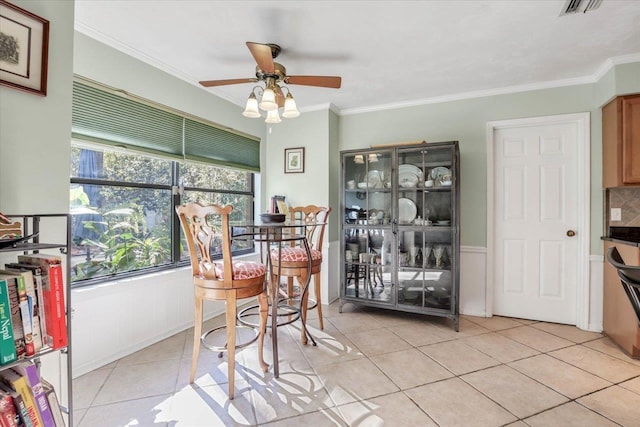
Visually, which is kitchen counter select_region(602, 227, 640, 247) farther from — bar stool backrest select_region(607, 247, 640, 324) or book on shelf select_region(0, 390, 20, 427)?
book on shelf select_region(0, 390, 20, 427)

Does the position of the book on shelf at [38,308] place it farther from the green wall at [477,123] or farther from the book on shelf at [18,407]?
the green wall at [477,123]

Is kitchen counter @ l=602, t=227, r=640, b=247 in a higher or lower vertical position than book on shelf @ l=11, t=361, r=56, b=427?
higher

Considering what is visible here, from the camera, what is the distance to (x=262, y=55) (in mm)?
1818

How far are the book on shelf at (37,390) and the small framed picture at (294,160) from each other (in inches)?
120

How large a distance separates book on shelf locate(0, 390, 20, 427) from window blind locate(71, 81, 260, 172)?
65.6 inches

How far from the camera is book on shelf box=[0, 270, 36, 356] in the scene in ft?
3.23

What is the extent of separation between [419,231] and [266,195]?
2.01 metres

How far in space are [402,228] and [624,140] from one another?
78.4 inches

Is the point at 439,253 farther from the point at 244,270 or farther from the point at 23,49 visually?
the point at 23,49

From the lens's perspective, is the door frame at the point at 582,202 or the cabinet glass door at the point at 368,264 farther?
the cabinet glass door at the point at 368,264

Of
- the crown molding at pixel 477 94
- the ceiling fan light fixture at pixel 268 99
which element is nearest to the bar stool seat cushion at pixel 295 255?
the ceiling fan light fixture at pixel 268 99

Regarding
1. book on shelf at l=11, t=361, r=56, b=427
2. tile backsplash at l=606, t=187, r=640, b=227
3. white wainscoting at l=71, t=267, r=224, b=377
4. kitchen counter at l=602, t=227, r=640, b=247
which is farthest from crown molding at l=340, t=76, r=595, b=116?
book on shelf at l=11, t=361, r=56, b=427

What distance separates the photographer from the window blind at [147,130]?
2.08 m

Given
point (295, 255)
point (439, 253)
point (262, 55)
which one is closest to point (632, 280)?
point (439, 253)
